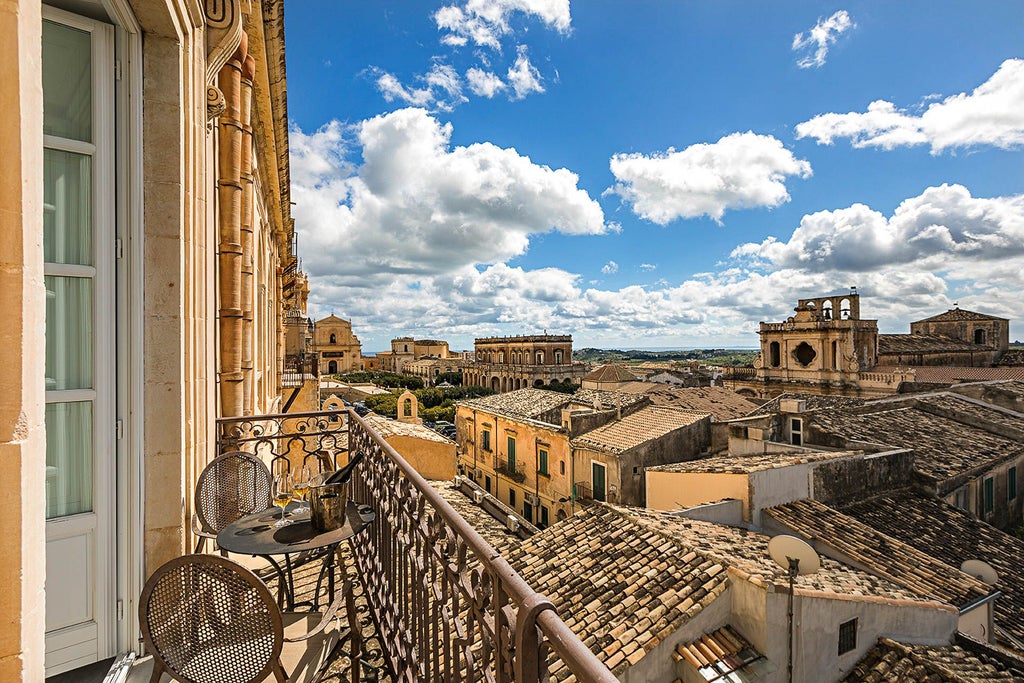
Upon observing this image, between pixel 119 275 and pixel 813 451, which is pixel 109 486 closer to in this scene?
pixel 119 275

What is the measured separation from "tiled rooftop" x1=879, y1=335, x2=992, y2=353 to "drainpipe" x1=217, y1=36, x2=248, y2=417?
42.5 meters

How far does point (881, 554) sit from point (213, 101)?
11.2 metres

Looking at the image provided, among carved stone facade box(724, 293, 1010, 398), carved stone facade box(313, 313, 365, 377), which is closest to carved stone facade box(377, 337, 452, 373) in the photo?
carved stone facade box(313, 313, 365, 377)

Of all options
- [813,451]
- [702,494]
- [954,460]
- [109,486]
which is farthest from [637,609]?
[954,460]

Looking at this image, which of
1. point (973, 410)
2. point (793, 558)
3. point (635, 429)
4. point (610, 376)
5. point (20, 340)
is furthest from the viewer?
point (610, 376)

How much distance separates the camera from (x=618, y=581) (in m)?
7.38

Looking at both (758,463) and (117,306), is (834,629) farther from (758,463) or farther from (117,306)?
(117,306)

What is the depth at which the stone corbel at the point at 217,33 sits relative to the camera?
346 cm

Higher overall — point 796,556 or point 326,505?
point 326,505

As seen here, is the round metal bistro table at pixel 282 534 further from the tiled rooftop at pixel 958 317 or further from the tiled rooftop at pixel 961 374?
the tiled rooftop at pixel 958 317

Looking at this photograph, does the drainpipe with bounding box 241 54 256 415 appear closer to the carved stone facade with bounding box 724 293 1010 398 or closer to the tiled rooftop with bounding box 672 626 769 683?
the tiled rooftop with bounding box 672 626 769 683

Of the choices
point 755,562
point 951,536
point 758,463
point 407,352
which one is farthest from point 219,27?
point 407,352

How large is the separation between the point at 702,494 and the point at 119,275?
37.0 ft

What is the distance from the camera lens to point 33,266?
3.71 ft
